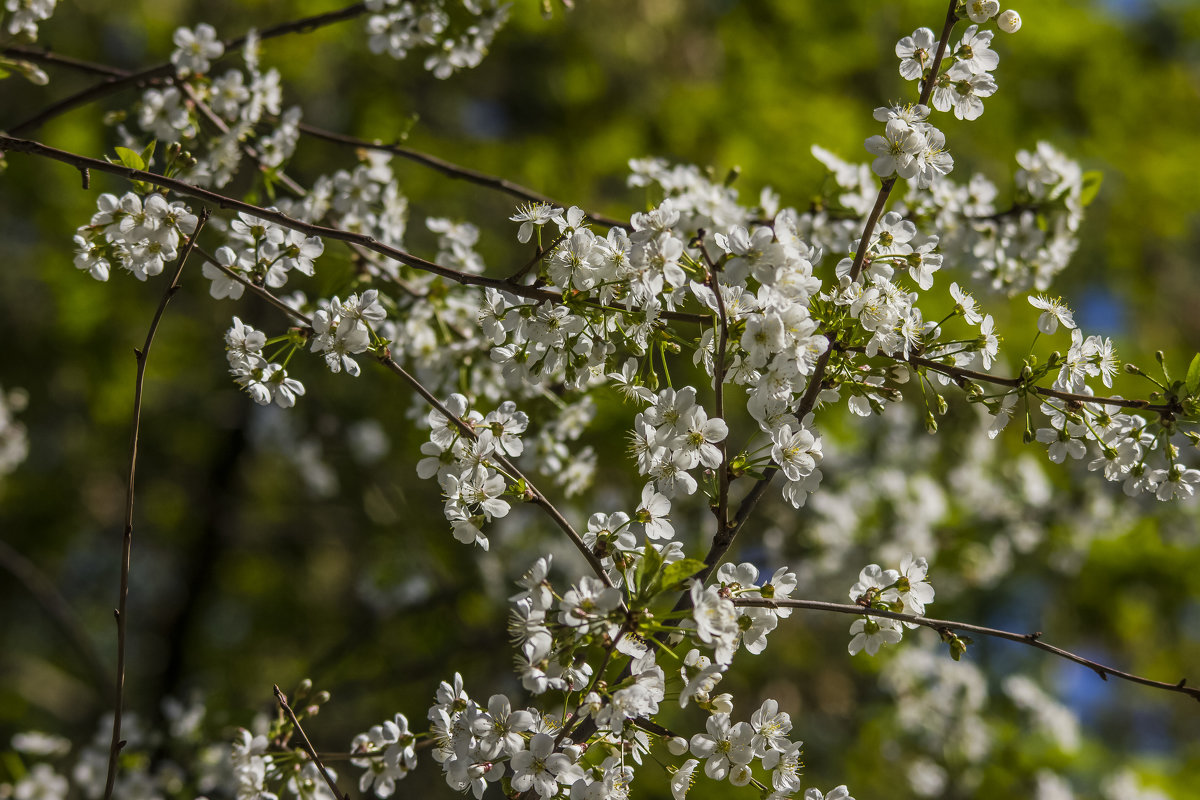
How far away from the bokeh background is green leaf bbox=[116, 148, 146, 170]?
186cm

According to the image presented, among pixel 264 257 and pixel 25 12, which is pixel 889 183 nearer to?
pixel 264 257

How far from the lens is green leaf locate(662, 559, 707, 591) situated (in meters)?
1.49

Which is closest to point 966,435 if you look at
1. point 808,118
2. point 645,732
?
point 808,118

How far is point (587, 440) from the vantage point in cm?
485

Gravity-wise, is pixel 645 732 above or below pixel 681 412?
below

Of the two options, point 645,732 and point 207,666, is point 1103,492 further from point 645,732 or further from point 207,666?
point 207,666

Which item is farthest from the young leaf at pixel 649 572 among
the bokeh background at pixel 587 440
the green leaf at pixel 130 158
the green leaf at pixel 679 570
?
the bokeh background at pixel 587 440

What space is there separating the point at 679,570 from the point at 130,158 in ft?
4.16

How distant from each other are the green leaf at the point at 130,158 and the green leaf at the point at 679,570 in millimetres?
1221

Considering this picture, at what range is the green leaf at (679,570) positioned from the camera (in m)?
1.49

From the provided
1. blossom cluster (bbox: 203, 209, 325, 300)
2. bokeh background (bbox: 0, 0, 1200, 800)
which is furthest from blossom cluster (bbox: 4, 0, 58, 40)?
bokeh background (bbox: 0, 0, 1200, 800)

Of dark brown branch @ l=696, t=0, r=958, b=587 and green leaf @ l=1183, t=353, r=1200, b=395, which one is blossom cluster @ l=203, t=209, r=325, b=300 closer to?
dark brown branch @ l=696, t=0, r=958, b=587

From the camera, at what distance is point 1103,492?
5.43 m

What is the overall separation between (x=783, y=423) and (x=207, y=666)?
7.07m
